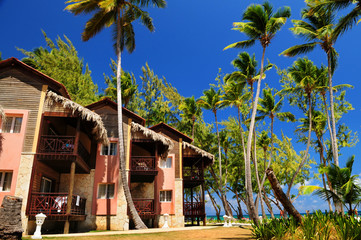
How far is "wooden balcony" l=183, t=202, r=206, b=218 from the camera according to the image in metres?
19.3

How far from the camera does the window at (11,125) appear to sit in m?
13.8

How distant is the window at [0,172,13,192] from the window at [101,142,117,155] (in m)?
5.46

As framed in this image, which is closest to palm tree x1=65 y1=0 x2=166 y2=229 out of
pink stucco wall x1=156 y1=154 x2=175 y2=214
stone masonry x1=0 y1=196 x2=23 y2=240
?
pink stucco wall x1=156 y1=154 x2=175 y2=214

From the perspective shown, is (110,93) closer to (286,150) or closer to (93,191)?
(93,191)

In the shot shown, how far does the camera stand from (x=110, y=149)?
17.5 metres

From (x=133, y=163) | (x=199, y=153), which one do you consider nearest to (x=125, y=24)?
(x=133, y=163)

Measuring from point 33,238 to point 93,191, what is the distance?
6.59 m

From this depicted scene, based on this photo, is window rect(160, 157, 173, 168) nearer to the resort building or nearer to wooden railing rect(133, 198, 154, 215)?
the resort building

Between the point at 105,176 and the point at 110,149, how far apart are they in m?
1.88

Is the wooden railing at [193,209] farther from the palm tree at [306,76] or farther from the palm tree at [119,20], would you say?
the palm tree at [306,76]

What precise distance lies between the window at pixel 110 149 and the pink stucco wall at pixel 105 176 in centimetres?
29

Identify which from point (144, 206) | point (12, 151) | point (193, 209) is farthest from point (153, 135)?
point (12, 151)

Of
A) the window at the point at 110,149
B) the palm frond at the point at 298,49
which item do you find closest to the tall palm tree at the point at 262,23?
the palm frond at the point at 298,49

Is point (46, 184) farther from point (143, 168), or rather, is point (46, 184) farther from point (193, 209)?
point (193, 209)
